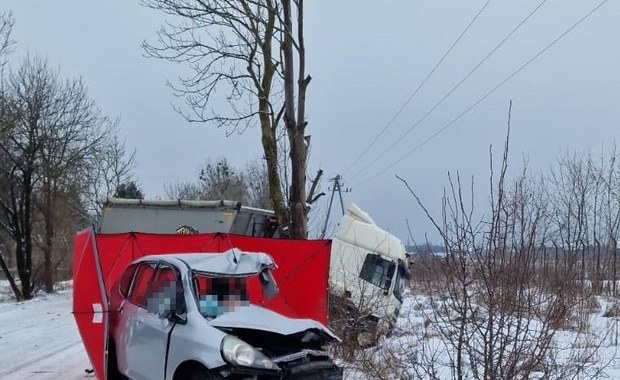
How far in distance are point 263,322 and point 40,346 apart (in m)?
9.02

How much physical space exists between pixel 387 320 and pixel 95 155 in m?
23.3

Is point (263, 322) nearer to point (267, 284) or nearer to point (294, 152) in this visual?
point (267, 284)

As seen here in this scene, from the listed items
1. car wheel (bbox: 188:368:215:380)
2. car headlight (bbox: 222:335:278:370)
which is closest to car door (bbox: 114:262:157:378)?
car wheel (bbox: 188:368:215:380)

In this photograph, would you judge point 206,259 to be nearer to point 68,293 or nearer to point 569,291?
point 569,291

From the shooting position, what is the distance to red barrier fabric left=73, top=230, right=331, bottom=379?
8.17 metres

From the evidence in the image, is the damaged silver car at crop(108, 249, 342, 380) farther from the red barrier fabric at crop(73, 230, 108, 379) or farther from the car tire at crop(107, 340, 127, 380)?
the red barrier fabric at crop(73, 230, 108, 379)

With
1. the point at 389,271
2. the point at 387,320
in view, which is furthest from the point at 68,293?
the point at 387,320

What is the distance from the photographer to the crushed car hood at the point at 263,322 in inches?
264

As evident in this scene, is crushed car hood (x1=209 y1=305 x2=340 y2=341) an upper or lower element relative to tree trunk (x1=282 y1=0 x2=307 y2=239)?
lower

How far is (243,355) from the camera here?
6.28m

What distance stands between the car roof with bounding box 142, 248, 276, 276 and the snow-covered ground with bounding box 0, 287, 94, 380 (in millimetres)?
3846

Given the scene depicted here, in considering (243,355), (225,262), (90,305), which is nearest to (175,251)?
(90,305)

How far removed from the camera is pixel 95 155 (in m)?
33.0

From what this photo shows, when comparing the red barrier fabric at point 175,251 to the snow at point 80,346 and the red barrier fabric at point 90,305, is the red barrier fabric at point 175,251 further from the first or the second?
the snow at point 80,346
